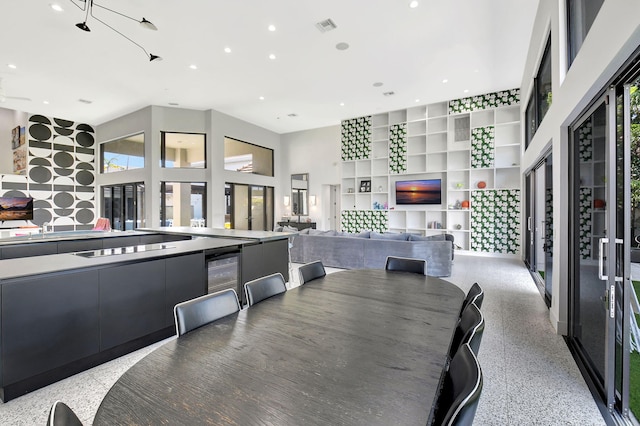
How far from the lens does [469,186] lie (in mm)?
8297

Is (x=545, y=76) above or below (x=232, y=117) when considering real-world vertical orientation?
below

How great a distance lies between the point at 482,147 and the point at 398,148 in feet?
7.60

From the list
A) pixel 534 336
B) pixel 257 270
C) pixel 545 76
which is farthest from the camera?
pixel 545 76

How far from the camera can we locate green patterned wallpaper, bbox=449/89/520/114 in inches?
302

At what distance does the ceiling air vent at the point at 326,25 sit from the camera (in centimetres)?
470

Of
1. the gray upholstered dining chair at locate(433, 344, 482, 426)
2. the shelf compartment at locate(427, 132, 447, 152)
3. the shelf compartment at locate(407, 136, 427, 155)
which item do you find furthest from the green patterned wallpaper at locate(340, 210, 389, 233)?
the gray upholstered dining chair at locate(433, 344, 482, 426)

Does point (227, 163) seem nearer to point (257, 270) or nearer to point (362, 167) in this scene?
point (362, 167)

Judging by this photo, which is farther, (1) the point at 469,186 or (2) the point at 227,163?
(2) the point at 227,163

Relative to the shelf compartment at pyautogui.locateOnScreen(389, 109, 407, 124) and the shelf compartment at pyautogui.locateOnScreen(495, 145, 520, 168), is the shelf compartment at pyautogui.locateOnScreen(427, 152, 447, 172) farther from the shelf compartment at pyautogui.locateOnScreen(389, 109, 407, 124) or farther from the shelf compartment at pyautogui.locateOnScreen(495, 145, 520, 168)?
the shelf compartment at pyautogui.locateOnScreen(389, 109, 407, 124)

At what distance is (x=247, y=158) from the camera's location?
10648 mm

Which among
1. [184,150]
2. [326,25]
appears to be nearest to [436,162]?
[326,25]

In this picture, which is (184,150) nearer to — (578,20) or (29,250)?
(29,250)

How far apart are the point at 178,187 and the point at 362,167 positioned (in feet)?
19.2

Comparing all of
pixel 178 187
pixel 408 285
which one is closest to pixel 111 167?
pixel 178 187
